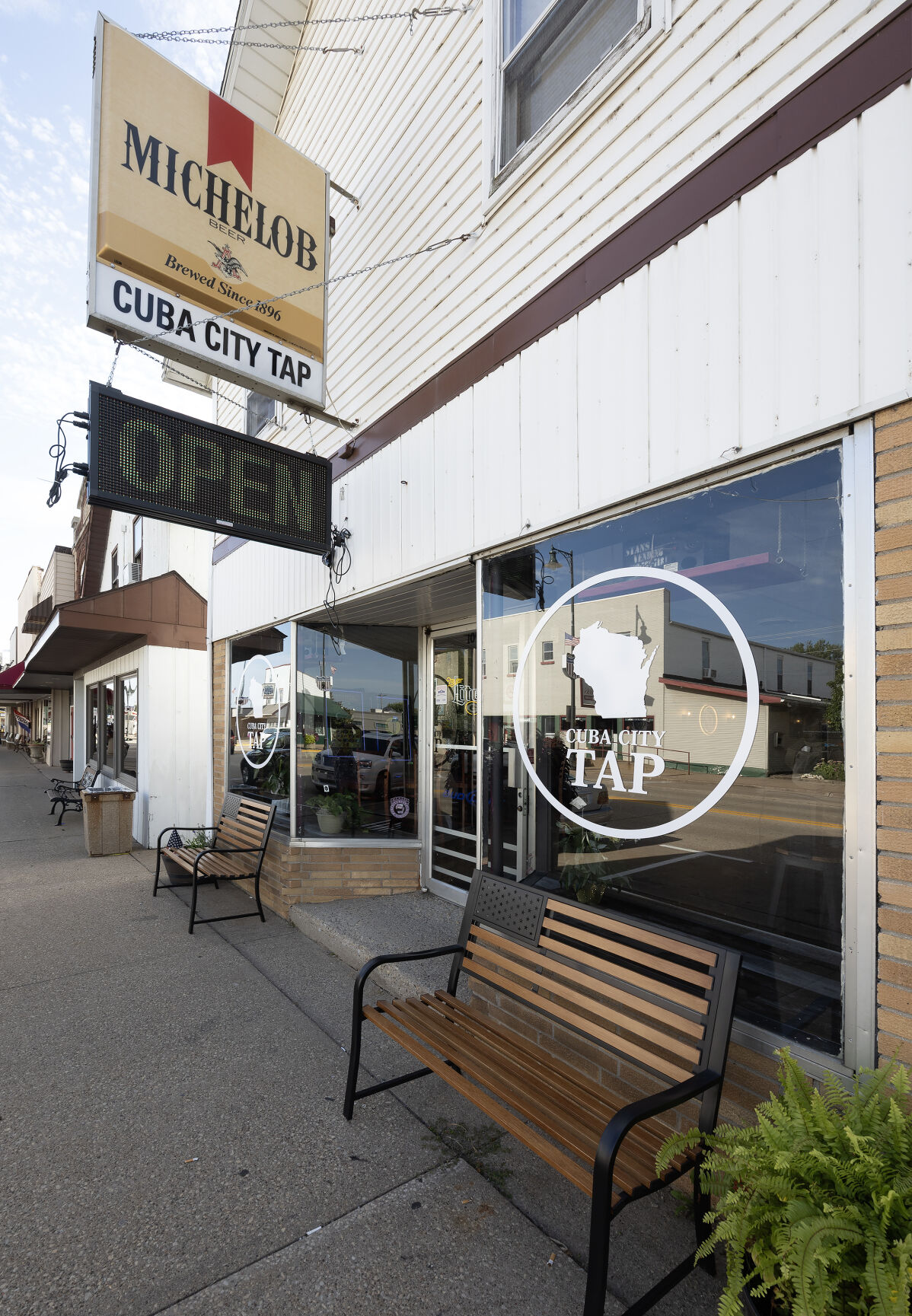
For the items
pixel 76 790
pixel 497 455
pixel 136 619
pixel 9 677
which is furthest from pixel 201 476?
pixel 9 677

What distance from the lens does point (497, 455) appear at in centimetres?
387

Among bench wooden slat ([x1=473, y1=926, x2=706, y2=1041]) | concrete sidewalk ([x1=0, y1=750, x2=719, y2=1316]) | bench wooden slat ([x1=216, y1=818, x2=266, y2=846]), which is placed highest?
bench wooden slat ([x1=473, y1=926, x2=706, y2=1041])

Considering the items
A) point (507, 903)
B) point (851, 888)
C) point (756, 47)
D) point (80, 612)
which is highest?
point (756, 47)

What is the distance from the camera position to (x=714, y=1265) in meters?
2.19

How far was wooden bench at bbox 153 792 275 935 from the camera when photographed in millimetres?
5789

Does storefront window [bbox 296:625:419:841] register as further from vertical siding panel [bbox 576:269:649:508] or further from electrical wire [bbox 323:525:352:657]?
vertical siding panel [bbox 576:269:649:508]

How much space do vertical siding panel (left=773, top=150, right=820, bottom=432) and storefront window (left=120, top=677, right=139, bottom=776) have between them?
9.22 metres

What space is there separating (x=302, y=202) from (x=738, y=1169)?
565 cm

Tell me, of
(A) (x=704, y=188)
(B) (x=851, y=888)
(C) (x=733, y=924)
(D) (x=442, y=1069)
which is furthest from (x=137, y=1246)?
(A) (x=704, y=188)

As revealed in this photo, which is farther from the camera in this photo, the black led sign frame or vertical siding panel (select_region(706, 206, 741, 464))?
the black led sign frame

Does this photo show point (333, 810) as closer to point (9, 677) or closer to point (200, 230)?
point (200, 230)

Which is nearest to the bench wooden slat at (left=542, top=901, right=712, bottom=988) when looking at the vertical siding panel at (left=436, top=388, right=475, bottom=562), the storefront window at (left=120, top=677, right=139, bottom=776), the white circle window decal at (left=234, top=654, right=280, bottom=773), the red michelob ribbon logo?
the vertical siding panel at (left=436, top=388, right=475, bottom=562)

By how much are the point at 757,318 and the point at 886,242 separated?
45cm

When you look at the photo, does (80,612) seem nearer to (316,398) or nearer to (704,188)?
(316,398)
